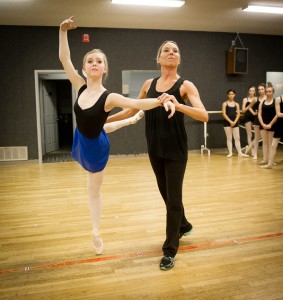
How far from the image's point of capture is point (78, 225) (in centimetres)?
310

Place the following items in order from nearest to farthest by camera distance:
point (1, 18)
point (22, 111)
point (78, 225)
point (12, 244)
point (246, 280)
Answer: point (246, 280) → point (12, 244) → point (78, 225) → point (1, 18) → point (22, 111)

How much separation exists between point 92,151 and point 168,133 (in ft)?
1.75

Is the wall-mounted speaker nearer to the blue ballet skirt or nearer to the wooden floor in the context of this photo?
the wooden floor

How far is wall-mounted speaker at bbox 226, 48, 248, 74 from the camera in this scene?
773cm

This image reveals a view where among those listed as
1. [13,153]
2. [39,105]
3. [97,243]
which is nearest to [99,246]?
[97,243]

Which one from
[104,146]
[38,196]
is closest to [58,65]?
[38,196]

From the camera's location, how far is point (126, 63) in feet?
24.5

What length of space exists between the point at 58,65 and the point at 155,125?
18.3 feet

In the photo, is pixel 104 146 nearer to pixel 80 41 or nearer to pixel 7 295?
pixel 7 295

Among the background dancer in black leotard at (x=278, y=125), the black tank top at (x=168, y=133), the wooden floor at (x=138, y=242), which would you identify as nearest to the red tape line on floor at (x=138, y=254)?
the wooden floor at (x=138, y=242)


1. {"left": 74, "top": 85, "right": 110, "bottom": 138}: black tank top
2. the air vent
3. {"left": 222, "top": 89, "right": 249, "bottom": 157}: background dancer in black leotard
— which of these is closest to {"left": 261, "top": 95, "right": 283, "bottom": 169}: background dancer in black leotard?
{"left": 222, "top": 89, "right": 249, "bottom": 157}: background dancer in black leotard

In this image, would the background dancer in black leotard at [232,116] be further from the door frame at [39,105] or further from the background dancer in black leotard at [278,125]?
the door frame at [39,105]

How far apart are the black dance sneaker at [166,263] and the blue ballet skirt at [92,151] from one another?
794mm

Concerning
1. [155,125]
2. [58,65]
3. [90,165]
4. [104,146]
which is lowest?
[90,165]
